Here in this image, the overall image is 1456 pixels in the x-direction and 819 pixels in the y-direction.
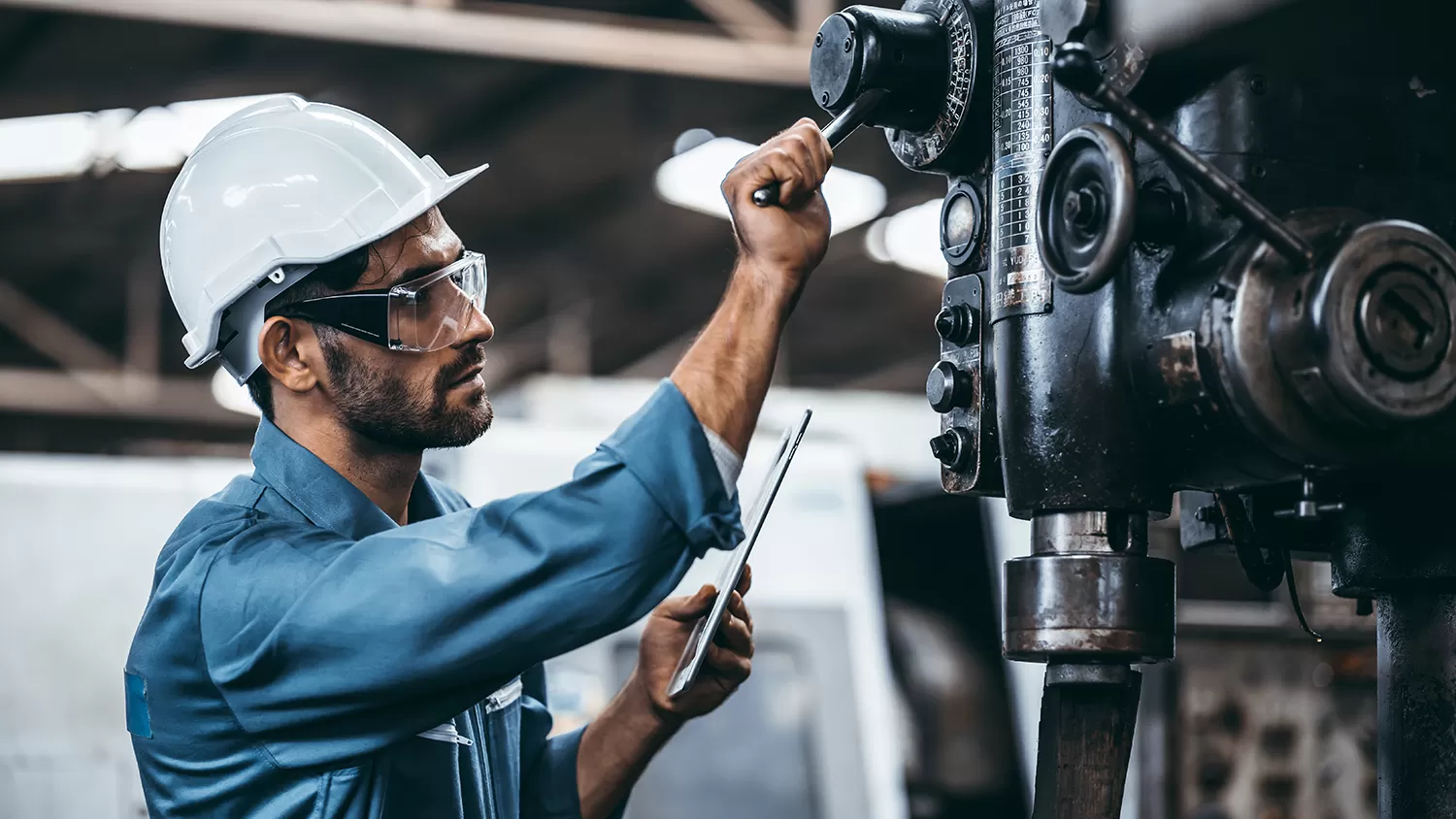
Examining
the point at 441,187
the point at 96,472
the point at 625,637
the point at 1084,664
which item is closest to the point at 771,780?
the point at 625,637

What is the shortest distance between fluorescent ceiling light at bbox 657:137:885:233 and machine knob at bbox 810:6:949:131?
487 centimetres

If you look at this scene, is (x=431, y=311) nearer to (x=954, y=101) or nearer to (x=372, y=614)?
(x=372, y=614)

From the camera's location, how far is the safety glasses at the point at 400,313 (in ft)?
4.20

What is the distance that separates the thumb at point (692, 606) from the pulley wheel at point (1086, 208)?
600mm

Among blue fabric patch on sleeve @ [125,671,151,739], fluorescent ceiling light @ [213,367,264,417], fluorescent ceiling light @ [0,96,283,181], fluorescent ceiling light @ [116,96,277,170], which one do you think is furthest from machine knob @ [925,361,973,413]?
fluorescent ceiling light @ [213,367,264,417]

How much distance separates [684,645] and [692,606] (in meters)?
0.05

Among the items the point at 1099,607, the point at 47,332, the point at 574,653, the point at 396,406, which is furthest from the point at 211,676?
the point at 47,332

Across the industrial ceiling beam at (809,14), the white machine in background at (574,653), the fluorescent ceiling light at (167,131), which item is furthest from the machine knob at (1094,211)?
the fluorescent ceiling light at (167,131)

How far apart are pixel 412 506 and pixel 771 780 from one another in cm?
238

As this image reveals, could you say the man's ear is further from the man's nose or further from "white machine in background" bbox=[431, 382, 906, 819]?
"white machine in background" bbox=[431, 382, 906, 819]

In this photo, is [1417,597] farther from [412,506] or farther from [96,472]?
[96,472]

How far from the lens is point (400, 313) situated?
1.28 meters

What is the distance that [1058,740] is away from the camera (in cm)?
96

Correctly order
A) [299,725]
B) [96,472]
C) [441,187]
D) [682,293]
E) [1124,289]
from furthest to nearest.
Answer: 1. [682,293]
2. [96,472]
3. [441,187]
4. [299,725]
5. [1124,289]
